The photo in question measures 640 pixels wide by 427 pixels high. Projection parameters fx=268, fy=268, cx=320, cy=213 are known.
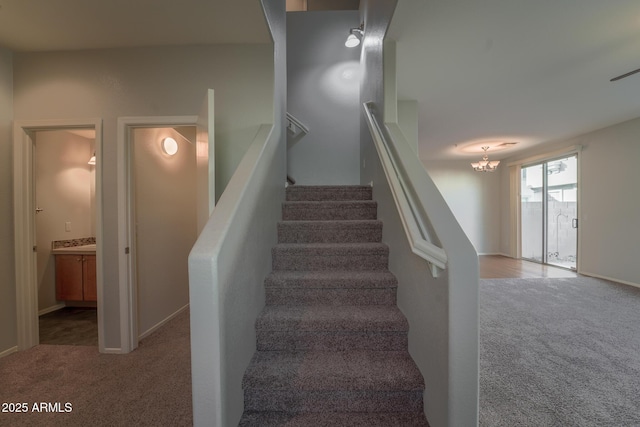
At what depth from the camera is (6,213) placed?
7.91ft

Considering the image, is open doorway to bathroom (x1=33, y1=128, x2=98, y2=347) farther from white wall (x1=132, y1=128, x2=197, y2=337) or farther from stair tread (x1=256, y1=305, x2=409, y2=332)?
stair tread (x1=256, y1=305, x2=409, y2=332)

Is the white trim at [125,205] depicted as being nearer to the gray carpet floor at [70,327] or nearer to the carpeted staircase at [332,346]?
the gray carpet floor at [70,327]

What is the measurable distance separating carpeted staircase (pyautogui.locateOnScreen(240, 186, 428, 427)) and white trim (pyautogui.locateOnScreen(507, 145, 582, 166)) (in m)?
5.69

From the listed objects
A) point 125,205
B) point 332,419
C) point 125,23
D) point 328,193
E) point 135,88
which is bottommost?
point 332,419

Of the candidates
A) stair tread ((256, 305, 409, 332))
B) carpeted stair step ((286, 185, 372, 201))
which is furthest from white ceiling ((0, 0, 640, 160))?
stair tread ((256, 305, 409, 332))

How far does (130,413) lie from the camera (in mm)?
1715

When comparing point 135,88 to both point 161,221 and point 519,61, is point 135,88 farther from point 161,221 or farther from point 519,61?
point 519,61

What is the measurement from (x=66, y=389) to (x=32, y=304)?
3.60 feet

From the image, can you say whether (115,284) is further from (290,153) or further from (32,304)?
(290,153)

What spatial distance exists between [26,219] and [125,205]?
95 centimetres

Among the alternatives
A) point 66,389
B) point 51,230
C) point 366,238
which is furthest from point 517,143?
point 51,230

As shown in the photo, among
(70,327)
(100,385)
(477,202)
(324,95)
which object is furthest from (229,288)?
(477,202)

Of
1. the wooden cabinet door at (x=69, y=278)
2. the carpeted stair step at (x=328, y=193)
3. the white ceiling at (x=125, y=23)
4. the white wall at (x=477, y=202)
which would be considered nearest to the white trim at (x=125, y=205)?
the white ceiling at (x=125, y=23)

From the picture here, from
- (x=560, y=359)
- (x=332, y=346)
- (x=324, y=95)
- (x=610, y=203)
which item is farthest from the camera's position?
(x=610, y=203)
